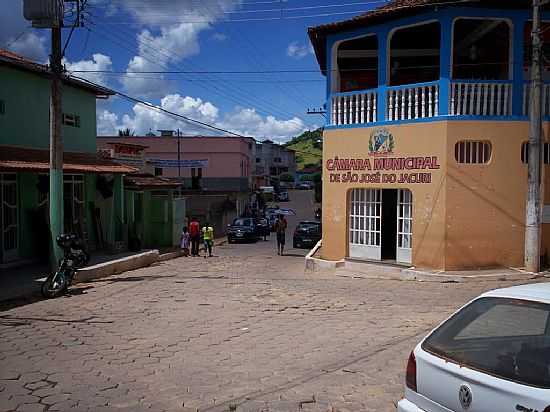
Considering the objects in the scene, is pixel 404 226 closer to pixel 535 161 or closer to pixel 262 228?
pixel 535 161

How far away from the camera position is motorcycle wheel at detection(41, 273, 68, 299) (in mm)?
11070

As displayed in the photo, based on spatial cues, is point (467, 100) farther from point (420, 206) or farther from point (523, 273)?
point (523, 273)

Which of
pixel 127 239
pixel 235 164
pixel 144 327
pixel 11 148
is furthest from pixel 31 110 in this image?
pixel 235 164

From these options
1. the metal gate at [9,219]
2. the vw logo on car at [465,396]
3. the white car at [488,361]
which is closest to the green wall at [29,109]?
the metal gate at [9,219]

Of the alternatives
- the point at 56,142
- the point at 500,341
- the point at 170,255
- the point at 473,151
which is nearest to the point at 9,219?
the point at 56,142

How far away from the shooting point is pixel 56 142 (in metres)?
12.8

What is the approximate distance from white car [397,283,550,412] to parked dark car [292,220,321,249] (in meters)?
24.7

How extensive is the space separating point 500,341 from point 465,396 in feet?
2.43

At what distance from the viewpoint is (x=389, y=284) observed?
43.2ft

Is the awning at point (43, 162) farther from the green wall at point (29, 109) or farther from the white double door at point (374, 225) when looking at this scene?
the white double door at point (374, 225)

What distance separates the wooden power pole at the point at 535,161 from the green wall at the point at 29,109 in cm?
1341

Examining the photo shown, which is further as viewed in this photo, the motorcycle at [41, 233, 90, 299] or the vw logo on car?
the motorcycle at [41, 233, 90, 299]

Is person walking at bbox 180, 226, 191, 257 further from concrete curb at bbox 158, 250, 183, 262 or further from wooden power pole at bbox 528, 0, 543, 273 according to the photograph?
wooden power pole at bbox 528, 0, 543, 273

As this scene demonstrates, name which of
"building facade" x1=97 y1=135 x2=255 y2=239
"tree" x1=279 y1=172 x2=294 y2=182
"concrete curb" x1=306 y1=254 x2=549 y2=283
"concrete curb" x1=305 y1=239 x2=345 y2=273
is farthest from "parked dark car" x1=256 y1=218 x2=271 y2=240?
"tree" x1=279 y1=172 x2=294 y2=182
